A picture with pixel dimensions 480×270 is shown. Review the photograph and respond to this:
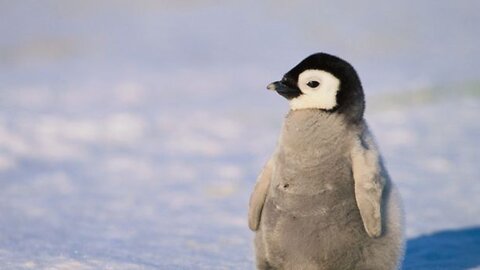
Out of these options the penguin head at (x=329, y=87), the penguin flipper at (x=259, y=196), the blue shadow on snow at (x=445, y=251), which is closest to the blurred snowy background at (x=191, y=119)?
the blue shadow on snow at (x=445, y=251)

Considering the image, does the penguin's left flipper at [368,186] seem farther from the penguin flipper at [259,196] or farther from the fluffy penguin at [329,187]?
the penguin flipper at [259,196]

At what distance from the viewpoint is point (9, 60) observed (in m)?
10.6

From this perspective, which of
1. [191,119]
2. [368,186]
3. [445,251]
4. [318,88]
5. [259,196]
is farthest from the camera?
[191,119]

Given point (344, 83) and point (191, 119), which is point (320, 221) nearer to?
point (344, 83)

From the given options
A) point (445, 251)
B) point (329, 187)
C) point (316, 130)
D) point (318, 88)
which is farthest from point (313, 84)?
point (445, 251)

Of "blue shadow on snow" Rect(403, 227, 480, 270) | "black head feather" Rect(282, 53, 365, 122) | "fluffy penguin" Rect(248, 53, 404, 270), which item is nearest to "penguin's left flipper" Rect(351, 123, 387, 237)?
"fluffy penguin" Rect(248, 53, 404, 270)

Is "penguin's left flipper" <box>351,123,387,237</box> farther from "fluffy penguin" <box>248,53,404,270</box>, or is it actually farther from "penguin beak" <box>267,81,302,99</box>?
"penguin beak" <box>267,81,302,99</box>

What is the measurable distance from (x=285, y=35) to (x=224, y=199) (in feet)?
20.1

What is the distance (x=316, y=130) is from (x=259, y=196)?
34 cm

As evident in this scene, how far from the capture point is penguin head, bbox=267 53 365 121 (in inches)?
127

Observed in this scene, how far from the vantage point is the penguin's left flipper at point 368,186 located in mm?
3115

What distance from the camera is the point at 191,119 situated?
7762mm

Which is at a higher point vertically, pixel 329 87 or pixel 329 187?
pixel 329 87

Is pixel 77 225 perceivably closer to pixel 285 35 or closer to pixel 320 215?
pixel 320 215
